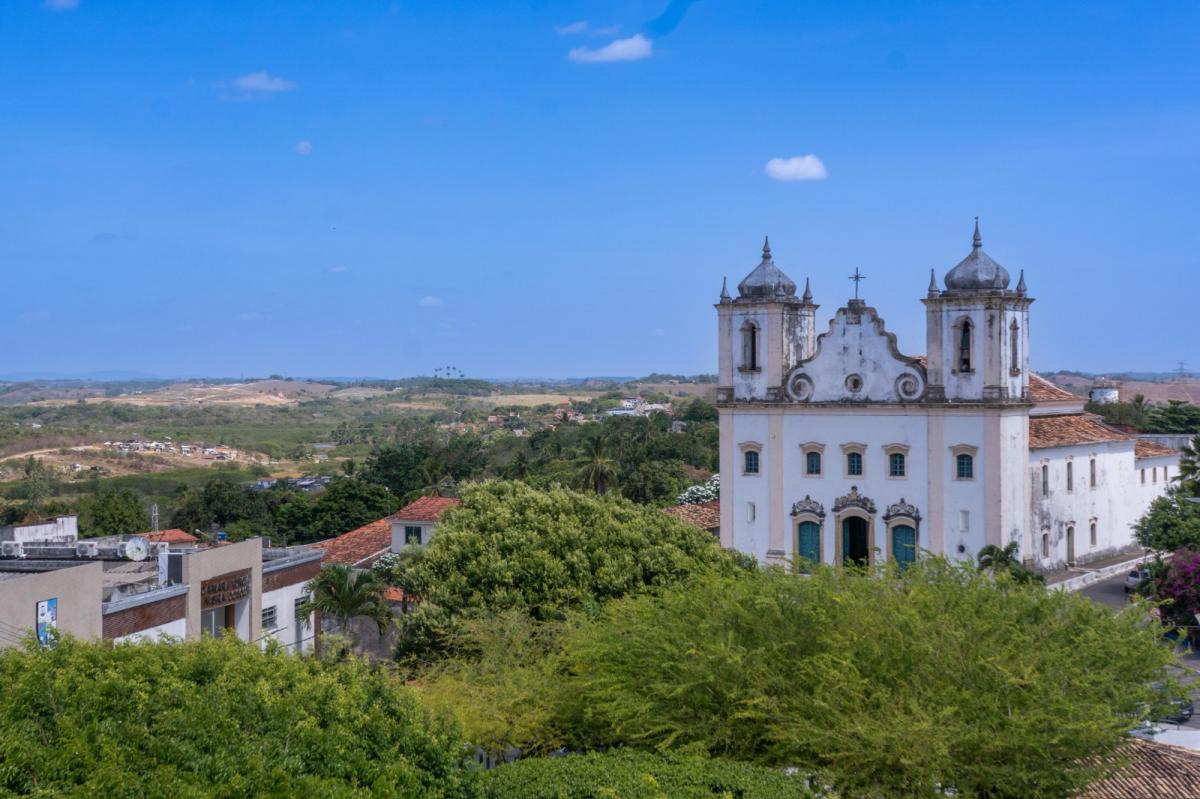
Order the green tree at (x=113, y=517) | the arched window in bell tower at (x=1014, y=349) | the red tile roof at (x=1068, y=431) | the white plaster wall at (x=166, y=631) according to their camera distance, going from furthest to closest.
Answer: the green tree at (x=113, y=517) < the red tile roof at (x=1068, y=431) < the arched window in bell tower at (x=1014, y=349) < the white plaster wall at (x=166, y=631)

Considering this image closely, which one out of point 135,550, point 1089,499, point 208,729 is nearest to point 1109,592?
point 1089,499

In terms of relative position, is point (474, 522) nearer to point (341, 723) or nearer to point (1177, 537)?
point (341, 723)

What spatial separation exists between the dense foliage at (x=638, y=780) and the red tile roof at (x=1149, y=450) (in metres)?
34.3

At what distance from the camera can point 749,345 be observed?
4106 cm

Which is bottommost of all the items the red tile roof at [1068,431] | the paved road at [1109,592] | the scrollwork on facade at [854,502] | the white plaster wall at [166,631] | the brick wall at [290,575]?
the paved road at [1109,592]

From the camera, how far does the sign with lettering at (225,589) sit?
24.3 m

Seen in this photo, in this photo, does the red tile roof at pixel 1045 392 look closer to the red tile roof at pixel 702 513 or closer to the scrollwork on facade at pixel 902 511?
the scrollwork on facade at pixel 902 511

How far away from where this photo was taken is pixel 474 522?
26250 millimetres

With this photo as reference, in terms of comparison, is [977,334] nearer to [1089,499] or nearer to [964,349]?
[964,349]

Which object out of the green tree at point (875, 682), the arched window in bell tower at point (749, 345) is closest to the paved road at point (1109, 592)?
the arched window in bell tower at point (749, 345)

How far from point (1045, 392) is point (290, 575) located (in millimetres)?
26580

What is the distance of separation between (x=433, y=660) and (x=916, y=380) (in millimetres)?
19358

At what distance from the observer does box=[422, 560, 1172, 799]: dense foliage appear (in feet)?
52.0

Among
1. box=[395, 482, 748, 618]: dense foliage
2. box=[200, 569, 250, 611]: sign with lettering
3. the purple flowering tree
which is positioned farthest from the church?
box=[200, 569, 250, 611]: sign with lettering
